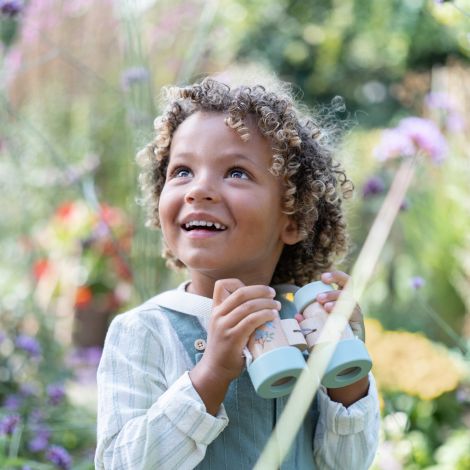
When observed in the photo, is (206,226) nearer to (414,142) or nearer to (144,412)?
(144,412)

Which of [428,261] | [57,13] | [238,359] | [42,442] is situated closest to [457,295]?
[428,261]

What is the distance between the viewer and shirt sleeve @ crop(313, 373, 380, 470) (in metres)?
1.49

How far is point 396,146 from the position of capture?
105 inches

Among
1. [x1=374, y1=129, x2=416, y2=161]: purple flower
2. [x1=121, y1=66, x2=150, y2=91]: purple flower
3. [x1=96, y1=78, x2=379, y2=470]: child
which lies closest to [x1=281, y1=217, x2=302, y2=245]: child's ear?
[x1=96, y1=78, x2=379, y2=470]: child

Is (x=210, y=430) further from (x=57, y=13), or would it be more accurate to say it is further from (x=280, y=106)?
(x=57, y=13)

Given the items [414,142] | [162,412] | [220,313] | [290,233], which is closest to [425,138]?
[414,142]

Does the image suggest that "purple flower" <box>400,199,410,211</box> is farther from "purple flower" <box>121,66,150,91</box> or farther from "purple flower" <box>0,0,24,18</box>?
"purple flower" <box>0,0,24,18</box>

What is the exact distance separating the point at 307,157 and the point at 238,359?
0.52 m

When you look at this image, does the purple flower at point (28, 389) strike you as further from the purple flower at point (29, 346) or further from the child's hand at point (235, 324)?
the child's hand at point (235, 324)

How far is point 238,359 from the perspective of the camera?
4.27 feet

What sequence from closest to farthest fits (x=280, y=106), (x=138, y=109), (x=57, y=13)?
(x=280, y=106)
(x=138, y=109)
(x=57, y=13)

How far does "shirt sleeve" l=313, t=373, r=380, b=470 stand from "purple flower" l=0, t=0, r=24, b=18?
1752 mm

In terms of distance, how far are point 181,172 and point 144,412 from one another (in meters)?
0.44

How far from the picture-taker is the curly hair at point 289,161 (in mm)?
1544
